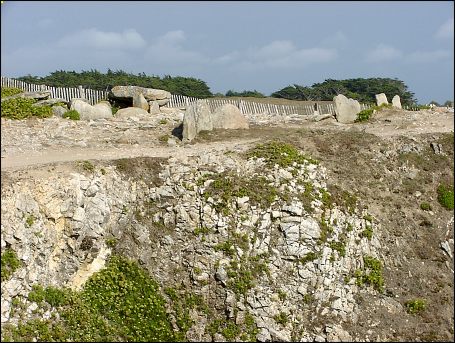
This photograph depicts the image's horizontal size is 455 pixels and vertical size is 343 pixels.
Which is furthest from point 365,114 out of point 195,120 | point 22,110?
point 22,110

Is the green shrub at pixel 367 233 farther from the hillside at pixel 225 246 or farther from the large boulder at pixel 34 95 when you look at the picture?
the large boulder at pixel 34 95

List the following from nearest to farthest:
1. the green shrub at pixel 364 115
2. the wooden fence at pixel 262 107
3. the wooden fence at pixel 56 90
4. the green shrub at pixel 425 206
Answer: the green shrub at pixel 425 206 < the green shrub at pixel 364 115 < the wooden fence at pixel 56 90 < the wooden fence at pixel 262 107

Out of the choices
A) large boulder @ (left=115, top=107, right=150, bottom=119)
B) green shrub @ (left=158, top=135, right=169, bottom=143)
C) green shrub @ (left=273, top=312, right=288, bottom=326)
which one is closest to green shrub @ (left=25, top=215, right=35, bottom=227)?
green shrub @ (left=273, top=312, right=288, bottom=326)

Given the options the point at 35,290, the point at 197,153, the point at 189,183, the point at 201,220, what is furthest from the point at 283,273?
the point at 35,290

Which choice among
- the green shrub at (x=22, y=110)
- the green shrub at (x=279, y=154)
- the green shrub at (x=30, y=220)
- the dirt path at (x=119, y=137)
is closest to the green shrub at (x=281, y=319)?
the green shrub at (x=279, y=154)

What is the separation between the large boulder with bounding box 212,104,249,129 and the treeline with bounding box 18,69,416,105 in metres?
13.2

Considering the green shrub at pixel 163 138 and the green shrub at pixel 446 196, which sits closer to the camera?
the green shrub at pixel 446 196

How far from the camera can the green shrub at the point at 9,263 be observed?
60.0 ft

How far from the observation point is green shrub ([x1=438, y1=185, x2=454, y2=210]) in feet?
77.0

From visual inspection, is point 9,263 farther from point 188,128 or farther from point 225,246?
point 188,128

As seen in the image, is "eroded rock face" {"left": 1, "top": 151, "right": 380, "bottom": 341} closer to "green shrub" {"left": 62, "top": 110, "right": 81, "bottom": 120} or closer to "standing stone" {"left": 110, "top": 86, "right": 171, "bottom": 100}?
"green shrub" {"left": 62, "top": 110, "right": 81, "bottom": 120}

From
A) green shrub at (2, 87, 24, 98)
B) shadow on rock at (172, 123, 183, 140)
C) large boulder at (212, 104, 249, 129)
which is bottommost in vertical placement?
shadow on rock at (172, 123, 183, 140)

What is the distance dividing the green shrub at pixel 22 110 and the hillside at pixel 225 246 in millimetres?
5020

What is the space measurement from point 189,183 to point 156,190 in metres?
1.27
